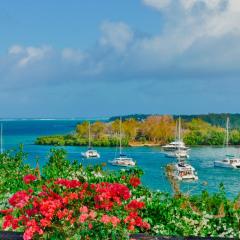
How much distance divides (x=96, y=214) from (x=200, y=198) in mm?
3389

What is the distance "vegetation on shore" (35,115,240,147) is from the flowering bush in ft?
236

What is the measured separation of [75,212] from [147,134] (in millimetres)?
77655

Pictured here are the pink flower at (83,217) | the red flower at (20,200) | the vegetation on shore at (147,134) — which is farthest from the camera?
the vegetation on shore at (147,134)

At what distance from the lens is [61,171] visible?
9602mm

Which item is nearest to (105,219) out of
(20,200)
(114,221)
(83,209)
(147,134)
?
(114,221)

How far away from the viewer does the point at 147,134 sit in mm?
82000

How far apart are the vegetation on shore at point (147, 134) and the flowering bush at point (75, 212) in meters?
72.0

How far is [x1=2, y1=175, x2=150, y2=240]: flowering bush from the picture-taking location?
14.4 feet

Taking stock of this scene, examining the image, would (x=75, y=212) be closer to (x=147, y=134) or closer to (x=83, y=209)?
(x=83, y=209)

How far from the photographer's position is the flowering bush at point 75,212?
14.4 ft

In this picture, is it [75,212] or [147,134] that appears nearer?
[75,212]

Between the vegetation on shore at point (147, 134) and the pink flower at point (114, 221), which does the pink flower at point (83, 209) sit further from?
the vegetation on shore at point (147, 134)

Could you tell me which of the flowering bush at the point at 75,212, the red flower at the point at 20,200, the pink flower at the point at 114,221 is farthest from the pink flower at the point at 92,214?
the red flower at the point at 20,200

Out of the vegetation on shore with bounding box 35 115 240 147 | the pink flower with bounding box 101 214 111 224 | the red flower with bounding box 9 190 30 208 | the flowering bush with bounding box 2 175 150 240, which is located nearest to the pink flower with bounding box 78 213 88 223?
the flowering bush with bounding box 2 175 150 240
